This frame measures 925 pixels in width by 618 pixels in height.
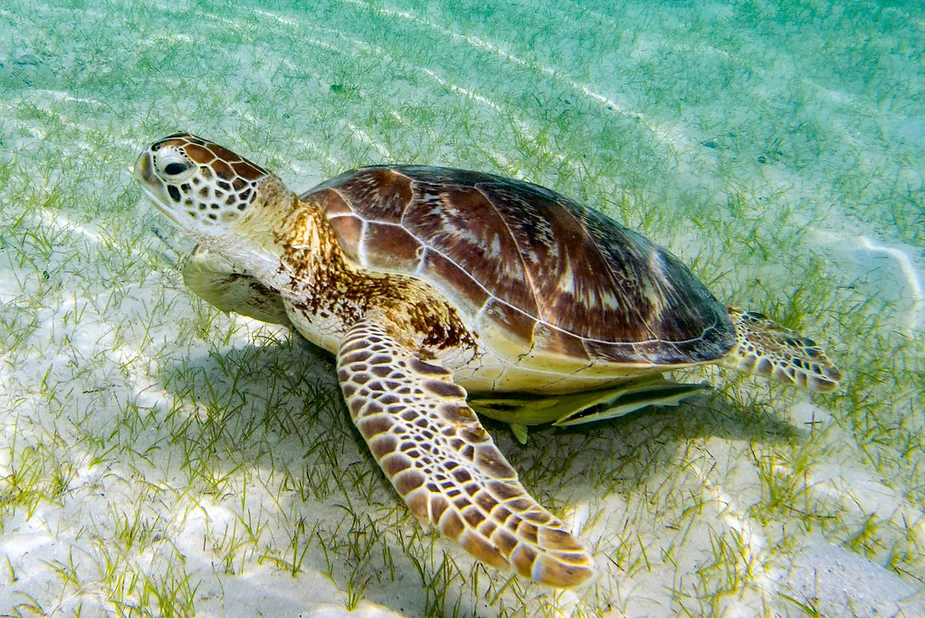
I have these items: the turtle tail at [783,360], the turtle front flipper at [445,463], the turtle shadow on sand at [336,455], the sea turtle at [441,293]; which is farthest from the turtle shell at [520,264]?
the turtle shadow on sand at [336,455]

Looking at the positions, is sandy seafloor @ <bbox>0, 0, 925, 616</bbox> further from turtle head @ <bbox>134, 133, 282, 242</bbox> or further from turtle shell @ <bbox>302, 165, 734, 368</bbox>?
turtle head @ <bbox>134, 133, 282, 242</bbox>

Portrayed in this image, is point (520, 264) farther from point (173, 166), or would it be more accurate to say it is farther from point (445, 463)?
point (173, 166)

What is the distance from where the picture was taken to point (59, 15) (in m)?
8.52

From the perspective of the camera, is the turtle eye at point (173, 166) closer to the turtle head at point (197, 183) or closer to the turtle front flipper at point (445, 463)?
the turtle head at point (197, 183)

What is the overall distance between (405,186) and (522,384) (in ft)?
4.11

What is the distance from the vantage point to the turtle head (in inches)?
93.7

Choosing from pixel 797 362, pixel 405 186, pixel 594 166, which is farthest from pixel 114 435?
pixel 594 166

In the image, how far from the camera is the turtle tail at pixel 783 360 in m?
3.22

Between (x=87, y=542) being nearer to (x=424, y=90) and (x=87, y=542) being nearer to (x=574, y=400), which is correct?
(x=574, y=400)

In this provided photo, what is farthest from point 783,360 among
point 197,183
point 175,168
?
point 175,168

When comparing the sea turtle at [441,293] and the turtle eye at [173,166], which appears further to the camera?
the turtle eye at [173,166]

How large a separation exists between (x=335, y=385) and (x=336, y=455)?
0.51 metres

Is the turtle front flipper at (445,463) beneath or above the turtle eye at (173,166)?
beneath

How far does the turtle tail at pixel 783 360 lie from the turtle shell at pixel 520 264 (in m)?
0.24
